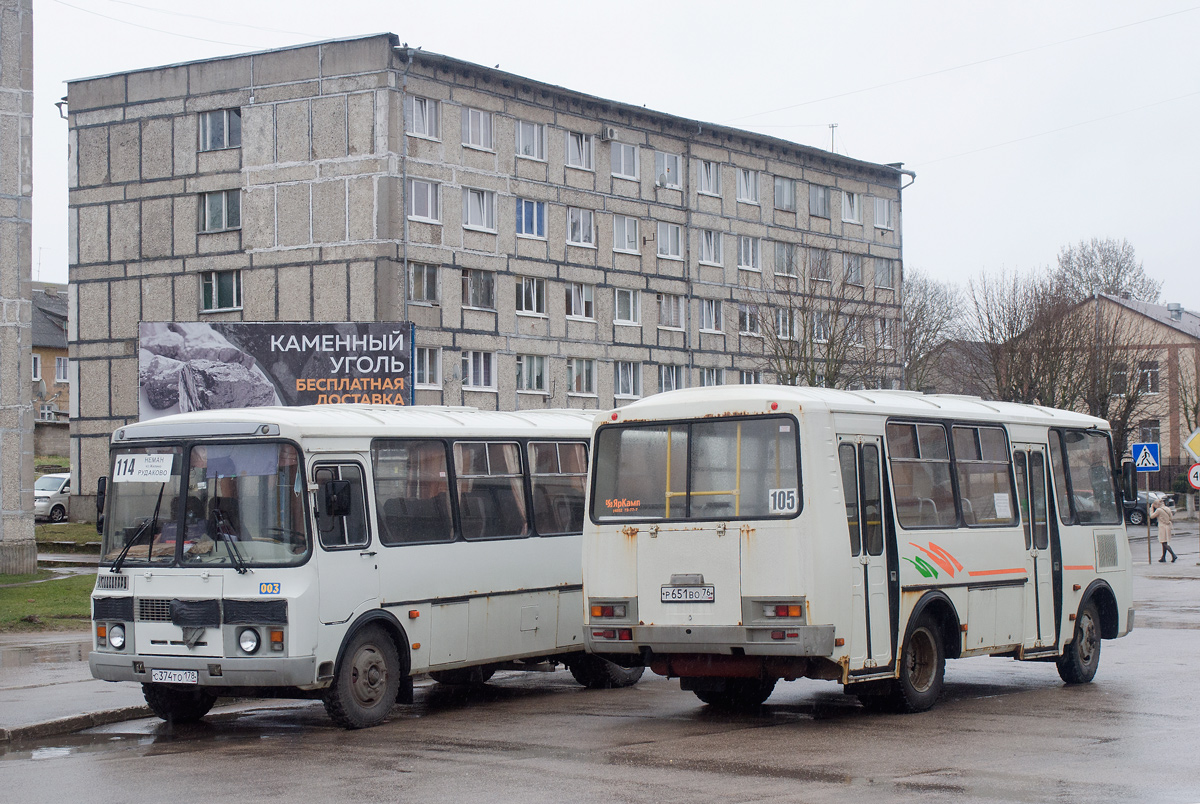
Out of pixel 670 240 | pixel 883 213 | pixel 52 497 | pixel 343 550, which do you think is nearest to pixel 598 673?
pixel 343 550

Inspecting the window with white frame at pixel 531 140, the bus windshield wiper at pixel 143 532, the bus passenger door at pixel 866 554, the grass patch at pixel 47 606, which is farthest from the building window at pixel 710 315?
the bus windshield wiper at pixel 143 532

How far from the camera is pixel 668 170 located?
54.6 m

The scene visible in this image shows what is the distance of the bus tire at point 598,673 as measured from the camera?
15297 millimetres

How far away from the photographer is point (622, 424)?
41.3 feet

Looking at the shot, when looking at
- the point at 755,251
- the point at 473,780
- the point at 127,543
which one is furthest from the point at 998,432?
the point at 755,251

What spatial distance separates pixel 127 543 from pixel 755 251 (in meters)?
47.9

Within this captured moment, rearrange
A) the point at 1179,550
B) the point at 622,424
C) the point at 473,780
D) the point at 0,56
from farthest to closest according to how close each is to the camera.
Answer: the point at 1179,550, the point at 0,56, the point at 622,424, the point at 473,780

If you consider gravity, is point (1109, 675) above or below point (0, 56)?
Answer: below

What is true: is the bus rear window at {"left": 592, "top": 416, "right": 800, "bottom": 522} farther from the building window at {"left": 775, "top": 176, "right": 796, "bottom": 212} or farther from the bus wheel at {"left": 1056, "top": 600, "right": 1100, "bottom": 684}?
the building window at {"left": 775, "top": 176, "right": 796, "bottom": 212}

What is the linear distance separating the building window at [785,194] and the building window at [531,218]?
44.0 feet

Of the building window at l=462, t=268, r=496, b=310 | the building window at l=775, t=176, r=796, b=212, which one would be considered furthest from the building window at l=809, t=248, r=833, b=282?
the building window at l=462, t=268, r=496, b=310

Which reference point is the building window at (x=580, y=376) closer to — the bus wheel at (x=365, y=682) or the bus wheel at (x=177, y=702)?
the bus wheel at (x=177, y=702)

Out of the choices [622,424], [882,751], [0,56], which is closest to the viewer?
[882,751]

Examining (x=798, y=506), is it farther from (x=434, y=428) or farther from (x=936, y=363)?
(x=936, y=363)
